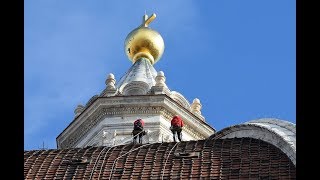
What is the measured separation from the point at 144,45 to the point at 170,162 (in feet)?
32.2

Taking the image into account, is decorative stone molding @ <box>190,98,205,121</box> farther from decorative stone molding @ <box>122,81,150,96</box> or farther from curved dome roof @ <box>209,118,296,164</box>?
curved dome roof @ <box>209,118,296,164</box>

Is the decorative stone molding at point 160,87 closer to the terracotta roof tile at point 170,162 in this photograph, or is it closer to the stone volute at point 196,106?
the stone volute at point 196,106

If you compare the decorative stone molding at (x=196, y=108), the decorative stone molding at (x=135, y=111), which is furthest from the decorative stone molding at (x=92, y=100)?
the decorative stone molding at (x=196, y=108)

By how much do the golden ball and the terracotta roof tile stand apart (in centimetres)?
769

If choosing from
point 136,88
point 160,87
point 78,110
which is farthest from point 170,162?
point 78,110

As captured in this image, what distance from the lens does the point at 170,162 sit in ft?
94.8

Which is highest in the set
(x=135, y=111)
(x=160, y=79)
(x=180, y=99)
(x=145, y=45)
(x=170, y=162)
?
(x=145, y=45)

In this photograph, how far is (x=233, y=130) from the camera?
30.5m

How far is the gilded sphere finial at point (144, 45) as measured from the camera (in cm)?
3778

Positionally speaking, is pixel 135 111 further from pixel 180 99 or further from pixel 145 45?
pixel 145 45

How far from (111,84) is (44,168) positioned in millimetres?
6624

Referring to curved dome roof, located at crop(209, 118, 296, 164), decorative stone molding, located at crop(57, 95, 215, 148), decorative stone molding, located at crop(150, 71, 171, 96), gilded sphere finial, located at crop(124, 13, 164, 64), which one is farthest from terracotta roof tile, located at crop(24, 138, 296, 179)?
gilded sphere finial, located at crop(124, 13, 164, 64)
